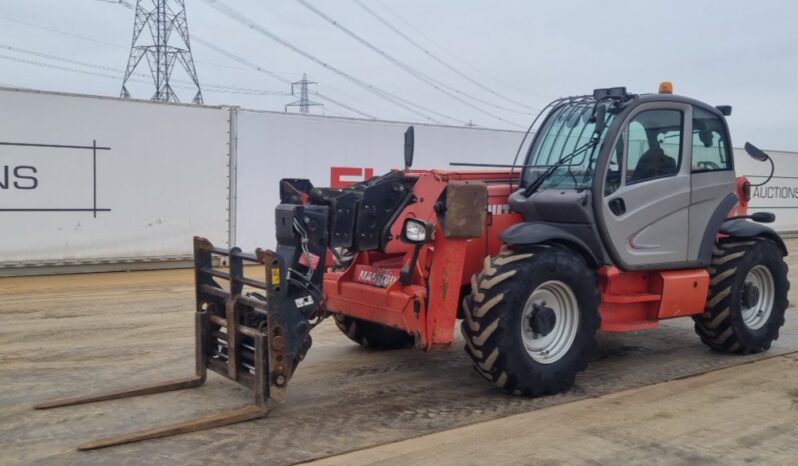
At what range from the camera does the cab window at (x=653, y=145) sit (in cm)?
645

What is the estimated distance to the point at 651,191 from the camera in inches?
257

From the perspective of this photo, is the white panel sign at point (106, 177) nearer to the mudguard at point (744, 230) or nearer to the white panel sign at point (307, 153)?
the white panel sign at point (307, 153)

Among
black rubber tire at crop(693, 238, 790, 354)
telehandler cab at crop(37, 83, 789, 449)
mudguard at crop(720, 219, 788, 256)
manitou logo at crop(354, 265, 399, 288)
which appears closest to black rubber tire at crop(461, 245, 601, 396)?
telehandler cab at crop(37, 83, 789, 449)

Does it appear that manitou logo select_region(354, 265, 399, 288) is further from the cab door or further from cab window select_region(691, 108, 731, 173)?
cab window select_region(691, 108, 731, 173)

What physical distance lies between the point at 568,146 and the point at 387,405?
107 inches

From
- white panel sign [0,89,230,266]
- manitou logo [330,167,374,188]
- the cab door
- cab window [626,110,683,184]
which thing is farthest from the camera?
manitou logo [330,167,374,188]

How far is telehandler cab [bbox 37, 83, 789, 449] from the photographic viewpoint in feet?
17.7

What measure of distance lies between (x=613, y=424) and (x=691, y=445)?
53cm

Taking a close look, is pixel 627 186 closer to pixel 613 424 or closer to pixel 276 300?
pixel 613 424

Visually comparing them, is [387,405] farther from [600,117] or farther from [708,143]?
[708,143]

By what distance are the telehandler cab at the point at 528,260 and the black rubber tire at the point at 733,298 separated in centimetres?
1

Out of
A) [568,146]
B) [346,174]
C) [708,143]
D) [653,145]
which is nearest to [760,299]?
[708,143]

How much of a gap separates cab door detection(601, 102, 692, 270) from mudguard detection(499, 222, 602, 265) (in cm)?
24

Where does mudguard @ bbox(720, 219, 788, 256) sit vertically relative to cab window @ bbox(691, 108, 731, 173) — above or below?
below
